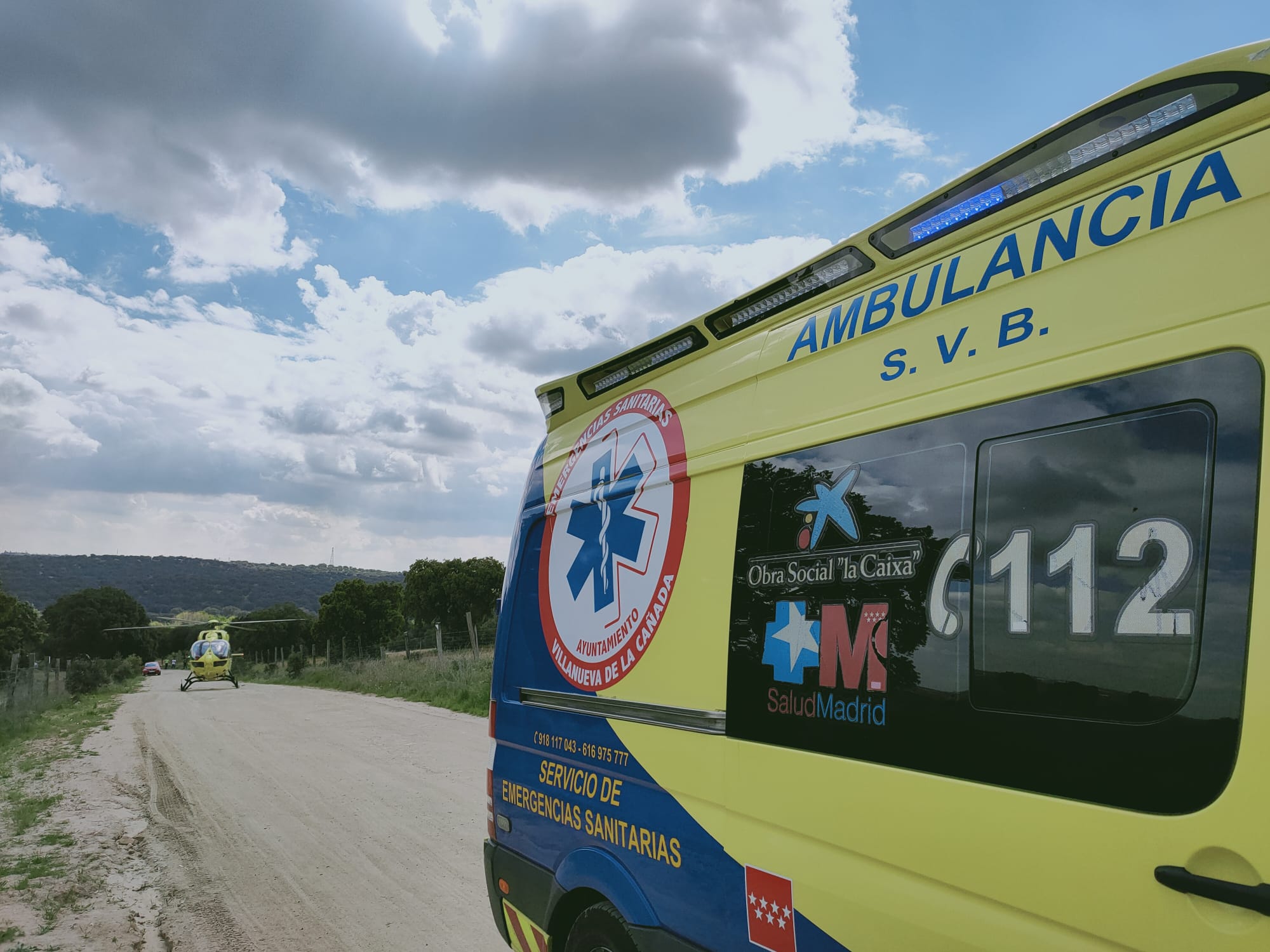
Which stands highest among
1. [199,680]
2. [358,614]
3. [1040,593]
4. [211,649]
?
[1040,593]

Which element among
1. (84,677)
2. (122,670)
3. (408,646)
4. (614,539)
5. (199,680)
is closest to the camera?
(614,539)

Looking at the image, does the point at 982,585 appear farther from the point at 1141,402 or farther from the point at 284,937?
the point at 284,937

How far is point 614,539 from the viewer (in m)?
3.29

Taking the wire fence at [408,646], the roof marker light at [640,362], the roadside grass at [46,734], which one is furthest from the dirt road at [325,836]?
the wire fence at [408,646]

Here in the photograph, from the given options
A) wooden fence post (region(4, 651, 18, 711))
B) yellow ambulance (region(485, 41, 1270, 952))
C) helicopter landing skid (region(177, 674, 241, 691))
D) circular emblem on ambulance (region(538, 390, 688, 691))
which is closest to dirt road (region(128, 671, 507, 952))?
circular emblem on ambulance (region(538, 390, 688, 691))

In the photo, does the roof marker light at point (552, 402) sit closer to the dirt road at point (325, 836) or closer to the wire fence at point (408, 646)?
the dirt road at point (325, 836)

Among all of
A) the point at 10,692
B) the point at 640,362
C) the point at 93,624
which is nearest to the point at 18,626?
the point at 93,624

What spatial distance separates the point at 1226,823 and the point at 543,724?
268 cm

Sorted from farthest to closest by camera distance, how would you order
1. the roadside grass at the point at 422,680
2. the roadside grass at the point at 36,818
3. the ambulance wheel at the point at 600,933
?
the roadside grass at the point at 422,680, the roadside grass at the point at 36,818, the ambulance wheel at the point at 600,933

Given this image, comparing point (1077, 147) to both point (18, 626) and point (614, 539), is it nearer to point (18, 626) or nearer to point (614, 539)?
point (614, 539)

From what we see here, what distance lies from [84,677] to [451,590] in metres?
26.5

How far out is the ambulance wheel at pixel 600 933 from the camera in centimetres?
295

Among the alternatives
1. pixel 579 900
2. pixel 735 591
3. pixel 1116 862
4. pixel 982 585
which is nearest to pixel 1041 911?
pixel 1116 862

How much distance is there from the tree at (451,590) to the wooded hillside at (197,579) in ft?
187
